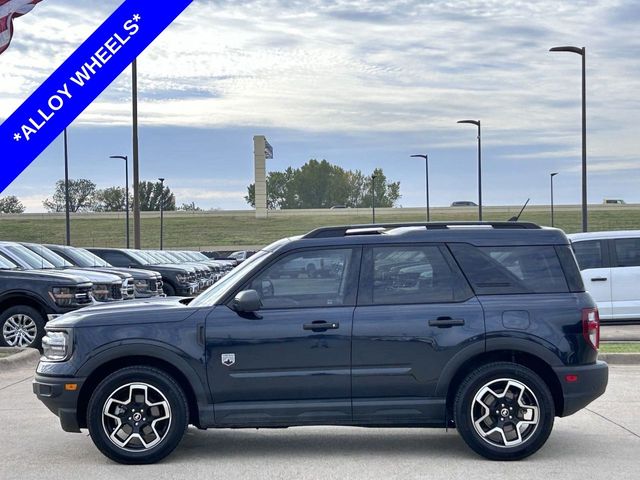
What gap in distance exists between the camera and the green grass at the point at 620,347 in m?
12.9

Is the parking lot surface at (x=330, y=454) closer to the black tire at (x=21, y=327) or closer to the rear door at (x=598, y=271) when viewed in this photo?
the black tire at (x=21, y=327)

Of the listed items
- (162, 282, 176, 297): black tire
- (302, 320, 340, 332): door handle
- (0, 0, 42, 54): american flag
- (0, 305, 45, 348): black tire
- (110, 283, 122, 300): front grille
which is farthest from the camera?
(162, 282, 176, 297): black tire

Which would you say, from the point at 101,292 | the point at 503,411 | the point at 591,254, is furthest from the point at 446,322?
the point at 591,254

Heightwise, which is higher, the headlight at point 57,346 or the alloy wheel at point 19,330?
the headlight at point 57,346

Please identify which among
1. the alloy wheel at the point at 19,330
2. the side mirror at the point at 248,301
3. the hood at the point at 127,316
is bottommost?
the alloy wheel at the point at 19,330

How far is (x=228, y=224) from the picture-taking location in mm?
102812

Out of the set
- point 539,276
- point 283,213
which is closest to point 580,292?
point 539,276

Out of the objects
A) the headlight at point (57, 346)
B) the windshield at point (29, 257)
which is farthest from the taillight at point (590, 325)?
the windshield at point (29, 257)

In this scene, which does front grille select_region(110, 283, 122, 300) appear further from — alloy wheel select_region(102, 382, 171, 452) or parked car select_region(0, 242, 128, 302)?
alloy wheel select_region(102, 382, 171, 452)

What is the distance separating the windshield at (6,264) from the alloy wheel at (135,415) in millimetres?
8819

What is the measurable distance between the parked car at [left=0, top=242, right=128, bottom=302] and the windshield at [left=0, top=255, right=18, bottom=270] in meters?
0.26

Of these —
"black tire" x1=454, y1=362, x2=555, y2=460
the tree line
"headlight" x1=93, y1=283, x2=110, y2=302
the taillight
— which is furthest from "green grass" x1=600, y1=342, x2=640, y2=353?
the tree line

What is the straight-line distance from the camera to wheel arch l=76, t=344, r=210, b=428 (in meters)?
7.02

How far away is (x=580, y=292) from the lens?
7.32 m
